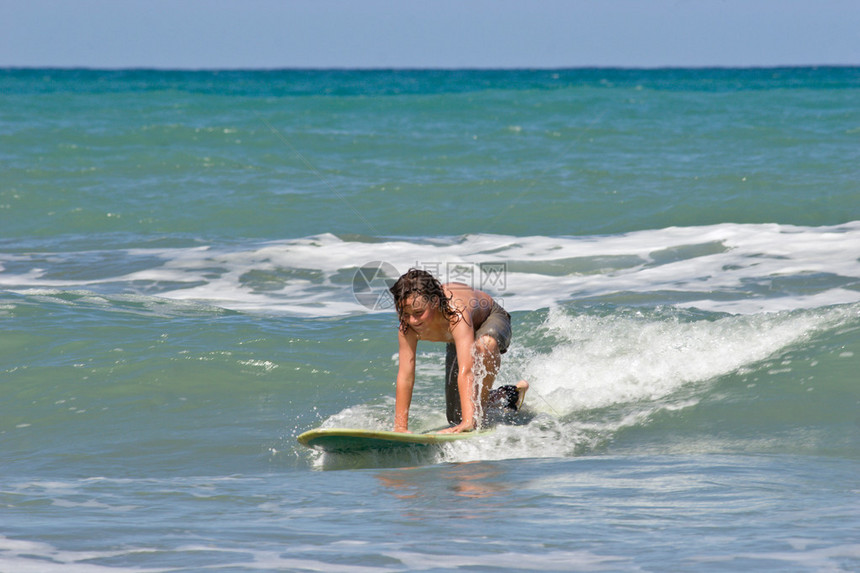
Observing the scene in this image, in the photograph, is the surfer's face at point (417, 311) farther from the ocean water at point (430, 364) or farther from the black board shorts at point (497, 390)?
the ocean water at point (430, 364)

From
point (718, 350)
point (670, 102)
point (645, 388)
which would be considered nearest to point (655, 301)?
point (718, 350)

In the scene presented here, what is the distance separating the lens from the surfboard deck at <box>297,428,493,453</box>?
5.27m

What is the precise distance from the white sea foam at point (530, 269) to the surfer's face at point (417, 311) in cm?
399

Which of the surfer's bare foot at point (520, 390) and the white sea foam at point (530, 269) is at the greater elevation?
the white sea foam at point (530, 269)

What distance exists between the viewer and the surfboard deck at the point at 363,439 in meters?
5.27

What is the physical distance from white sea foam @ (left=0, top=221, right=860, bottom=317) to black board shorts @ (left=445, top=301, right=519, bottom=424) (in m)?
3.35

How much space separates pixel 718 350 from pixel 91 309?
5.67 metres

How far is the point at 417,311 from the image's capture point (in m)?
5.38

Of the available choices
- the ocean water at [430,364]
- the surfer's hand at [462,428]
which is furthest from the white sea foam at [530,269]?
the surfer's hand at [462,428]

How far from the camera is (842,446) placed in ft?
17.9

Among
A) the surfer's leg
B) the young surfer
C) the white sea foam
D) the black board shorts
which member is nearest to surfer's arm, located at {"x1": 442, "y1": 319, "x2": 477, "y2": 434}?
the young surfer

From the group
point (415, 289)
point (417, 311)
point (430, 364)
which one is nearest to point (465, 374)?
point (417, 311)

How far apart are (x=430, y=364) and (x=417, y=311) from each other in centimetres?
240

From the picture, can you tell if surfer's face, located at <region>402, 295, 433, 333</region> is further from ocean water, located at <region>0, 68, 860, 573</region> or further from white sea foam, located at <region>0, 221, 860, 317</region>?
white sea foam, located at <region>0, 221, 860, 317</region>
